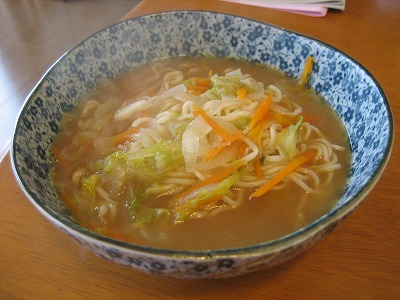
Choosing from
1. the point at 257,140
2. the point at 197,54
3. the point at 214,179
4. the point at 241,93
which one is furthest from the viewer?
the point at 197,54

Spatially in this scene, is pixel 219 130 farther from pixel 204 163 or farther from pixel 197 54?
pixel 197 54

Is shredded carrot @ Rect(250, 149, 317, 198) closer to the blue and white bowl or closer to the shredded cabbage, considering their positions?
the shredded cabbage

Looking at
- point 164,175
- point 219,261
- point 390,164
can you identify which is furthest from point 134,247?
point 390,164

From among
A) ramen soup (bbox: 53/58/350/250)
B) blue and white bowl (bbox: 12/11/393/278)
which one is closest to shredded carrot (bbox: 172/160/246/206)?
ramen soup (bbox: 53/58/350/250)

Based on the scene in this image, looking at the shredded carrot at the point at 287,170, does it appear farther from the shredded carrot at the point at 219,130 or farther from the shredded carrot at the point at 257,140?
the shredded carrot at the point at 219,130

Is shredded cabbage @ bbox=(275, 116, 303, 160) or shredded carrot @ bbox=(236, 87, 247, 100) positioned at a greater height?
shredded carrot @ bbox=(236, 87, 247, 100)

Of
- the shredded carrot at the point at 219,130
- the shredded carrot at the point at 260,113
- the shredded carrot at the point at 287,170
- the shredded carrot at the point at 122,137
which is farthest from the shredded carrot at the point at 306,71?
the shredded carrot at the point at 122,137

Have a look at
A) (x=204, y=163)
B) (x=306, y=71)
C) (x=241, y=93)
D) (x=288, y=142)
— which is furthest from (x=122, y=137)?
(x=306, y=71)
